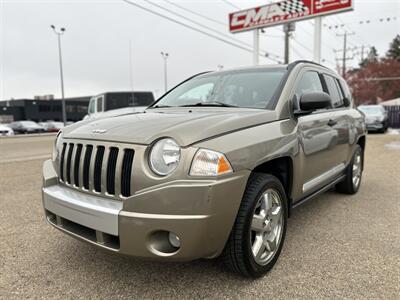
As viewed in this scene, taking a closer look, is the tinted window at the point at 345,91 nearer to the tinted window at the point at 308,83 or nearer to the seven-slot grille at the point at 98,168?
the tinted window at the point at 308,83

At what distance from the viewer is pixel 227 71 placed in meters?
3.66

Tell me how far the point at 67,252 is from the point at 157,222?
147 cm

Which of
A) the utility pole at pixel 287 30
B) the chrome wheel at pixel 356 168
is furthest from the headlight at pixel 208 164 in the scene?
the utility pole at pixel 287 30

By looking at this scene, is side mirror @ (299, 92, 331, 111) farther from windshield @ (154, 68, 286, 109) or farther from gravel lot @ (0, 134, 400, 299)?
gravel lot @ (0, 134, 400, 299)

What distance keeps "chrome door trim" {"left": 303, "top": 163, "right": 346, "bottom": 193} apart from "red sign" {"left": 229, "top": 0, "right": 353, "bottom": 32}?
17.8 meters

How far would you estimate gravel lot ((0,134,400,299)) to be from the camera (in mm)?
2266

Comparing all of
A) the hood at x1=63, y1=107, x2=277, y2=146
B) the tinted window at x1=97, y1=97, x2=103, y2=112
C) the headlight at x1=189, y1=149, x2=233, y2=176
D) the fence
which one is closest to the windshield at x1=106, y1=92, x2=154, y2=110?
the tinted window at x1=97, y1=97, x2=103, y2=112

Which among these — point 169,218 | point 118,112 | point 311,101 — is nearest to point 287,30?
point 118,112

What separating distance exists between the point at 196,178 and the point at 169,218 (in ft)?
Answer: 0.93

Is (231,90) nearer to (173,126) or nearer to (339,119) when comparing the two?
(173,126)

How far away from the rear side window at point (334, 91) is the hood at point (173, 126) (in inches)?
65.7

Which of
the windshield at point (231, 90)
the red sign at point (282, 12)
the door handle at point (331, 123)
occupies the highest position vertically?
the red sign at point (282, 12)

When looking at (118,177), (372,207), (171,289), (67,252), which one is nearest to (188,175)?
(118,177)

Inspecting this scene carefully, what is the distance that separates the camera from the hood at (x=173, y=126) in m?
2.07
